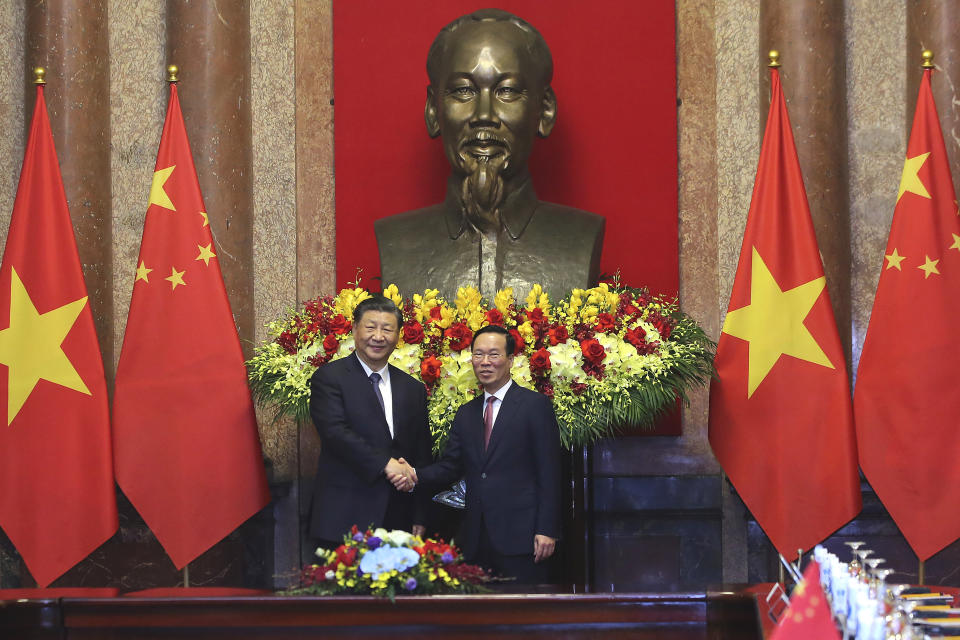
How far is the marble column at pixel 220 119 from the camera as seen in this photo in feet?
21.0

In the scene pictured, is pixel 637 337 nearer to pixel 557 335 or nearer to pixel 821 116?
pixel 557 335

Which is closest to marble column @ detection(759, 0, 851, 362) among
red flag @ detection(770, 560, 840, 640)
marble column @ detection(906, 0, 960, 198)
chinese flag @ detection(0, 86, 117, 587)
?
marble column @ detection(906, 0, 960, 198)

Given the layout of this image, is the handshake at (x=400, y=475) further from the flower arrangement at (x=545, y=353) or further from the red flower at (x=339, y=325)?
the red flower at (x=339, y=325)

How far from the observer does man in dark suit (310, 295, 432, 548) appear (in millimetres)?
4738

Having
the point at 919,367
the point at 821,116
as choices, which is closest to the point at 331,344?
the point at 919,367

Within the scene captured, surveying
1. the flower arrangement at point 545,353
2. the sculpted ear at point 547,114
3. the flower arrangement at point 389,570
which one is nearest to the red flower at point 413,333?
the flower arrangement at point 545,353

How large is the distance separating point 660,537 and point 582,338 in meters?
1.66

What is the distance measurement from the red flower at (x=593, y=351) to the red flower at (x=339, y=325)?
3.25ft

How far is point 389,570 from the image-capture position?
3.36 metres

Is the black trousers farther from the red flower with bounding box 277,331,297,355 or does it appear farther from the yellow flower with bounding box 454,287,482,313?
the red flower with bounding box 277,331,297,355

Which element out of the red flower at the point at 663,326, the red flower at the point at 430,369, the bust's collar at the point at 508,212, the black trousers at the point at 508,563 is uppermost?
the bust's collar at the point at 508,212

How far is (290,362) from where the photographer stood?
17.3 ft

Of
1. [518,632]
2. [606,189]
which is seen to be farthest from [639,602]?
[606,189]

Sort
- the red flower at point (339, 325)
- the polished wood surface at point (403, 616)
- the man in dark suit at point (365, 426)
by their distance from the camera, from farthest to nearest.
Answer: the red flower at point (339, 325) < the man in dark suit at point (365, 426) < the polished wood surface at point (403, 616)
